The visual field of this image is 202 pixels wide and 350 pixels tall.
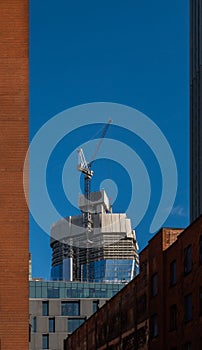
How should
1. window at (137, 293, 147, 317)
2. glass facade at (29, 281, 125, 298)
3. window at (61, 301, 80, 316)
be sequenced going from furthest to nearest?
1. glass facade at (29, 281, 125, 298)
2. window at (61, 301, 80, 316)
3. window at (137, 293, 147, 317)

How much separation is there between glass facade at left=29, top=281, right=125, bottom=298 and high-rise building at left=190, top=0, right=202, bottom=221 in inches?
954

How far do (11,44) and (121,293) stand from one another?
42544 millimetres

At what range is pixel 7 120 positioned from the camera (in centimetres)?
4306

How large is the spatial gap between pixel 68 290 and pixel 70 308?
934 cm

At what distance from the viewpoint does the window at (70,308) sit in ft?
495

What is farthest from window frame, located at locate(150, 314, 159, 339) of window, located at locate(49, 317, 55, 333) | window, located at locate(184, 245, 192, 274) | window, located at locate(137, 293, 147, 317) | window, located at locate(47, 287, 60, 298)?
window, located at locate(47, 287, 60, 298)

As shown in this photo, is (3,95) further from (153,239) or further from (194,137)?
(194,137)

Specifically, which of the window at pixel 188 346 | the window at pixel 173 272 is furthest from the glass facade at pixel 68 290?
the window at pixel 188 346

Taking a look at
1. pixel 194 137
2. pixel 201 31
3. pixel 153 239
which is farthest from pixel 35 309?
pixel 153 239

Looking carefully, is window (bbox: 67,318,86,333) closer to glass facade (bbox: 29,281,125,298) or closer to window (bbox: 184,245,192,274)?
glass facade (bbox: 29,281,125,298)

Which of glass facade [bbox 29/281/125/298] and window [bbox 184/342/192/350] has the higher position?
glass facade [bbox 29/281/125/298]

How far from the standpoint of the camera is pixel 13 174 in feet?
140

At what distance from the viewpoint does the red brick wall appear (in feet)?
135

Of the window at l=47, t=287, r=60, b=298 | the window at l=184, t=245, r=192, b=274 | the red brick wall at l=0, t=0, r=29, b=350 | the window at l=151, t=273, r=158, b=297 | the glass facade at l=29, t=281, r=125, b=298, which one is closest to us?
the red brick wall at l=0, t=0, r=29, b=350
